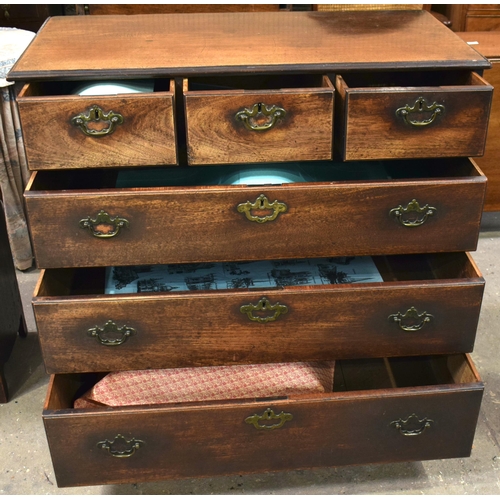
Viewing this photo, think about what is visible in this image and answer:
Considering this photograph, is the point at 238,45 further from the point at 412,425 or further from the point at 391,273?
the point at 412,425

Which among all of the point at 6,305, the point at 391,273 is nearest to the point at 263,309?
the point at 391,273

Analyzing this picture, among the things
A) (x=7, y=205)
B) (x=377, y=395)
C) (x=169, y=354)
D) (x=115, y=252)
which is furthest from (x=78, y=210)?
(x=7, y=205)

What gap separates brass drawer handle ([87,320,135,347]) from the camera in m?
1.35

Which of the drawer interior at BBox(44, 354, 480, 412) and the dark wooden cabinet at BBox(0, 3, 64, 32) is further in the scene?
the dark wooden cabinet at BBox(0, 3, 64, 32)

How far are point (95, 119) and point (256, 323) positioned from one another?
468 millimetres

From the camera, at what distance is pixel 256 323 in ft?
4.48

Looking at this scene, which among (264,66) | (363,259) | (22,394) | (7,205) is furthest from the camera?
(7,205)

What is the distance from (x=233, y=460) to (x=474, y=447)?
57cm

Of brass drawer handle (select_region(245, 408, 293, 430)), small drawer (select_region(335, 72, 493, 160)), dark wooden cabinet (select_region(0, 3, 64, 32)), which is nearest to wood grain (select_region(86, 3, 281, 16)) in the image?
A: dark wooden cabinet (select_region(0, 3, 64, 32))

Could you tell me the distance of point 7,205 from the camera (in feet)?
7.06

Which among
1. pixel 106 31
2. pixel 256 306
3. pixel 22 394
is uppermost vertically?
pixel 106 31

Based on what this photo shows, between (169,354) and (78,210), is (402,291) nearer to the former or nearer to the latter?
(169,354)

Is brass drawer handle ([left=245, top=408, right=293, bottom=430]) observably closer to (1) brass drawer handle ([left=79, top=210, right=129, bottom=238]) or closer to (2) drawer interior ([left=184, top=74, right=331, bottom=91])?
(1) brass drawer handle ([left=79, top=210, right=129, bottom=238])

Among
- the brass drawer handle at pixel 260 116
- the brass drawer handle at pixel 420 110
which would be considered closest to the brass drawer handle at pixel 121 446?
the brass drawer handle at pixel 260 116
